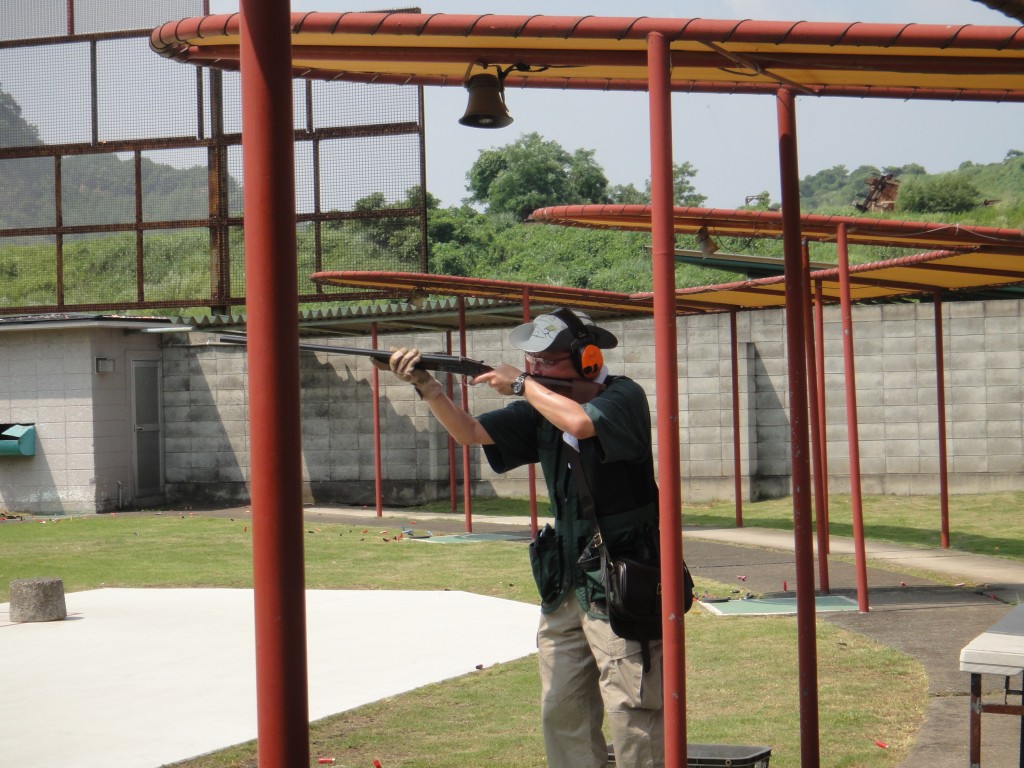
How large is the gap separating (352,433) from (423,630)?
10.3m

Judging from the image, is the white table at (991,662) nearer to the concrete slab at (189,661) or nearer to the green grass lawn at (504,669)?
the green grass lawn at (504,669)

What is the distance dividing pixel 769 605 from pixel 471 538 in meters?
5.25

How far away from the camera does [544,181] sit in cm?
5088

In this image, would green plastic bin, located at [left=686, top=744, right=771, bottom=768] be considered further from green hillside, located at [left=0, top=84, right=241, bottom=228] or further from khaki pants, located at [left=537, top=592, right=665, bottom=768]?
green hillside, located at [left=0, top=84, right=241, bottom=228]

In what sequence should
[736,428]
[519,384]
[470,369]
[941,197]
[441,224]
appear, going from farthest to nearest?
[441,224] → [941,197] → [736,428] → [470,369] → [519,384]

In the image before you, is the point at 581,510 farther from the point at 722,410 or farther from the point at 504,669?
the point at 722,410

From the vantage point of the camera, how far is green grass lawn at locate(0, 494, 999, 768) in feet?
17.4

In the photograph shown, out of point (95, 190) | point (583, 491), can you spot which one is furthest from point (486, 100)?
point (95, 190)

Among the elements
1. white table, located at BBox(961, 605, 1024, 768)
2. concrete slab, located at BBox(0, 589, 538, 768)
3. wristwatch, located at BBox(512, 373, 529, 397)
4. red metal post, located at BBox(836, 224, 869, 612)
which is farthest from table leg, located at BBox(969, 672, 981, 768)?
red metal post, located at BBox(836, 224, 869, 612)

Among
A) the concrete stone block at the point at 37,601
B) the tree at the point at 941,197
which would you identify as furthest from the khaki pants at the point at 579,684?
the tree at the point at 941,197

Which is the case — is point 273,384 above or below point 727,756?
above

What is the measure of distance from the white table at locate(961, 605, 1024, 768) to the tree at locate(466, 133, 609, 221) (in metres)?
45.9

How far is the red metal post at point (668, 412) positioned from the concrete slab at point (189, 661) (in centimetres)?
271

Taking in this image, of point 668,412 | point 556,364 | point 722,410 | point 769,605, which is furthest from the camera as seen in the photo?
point 722,410
